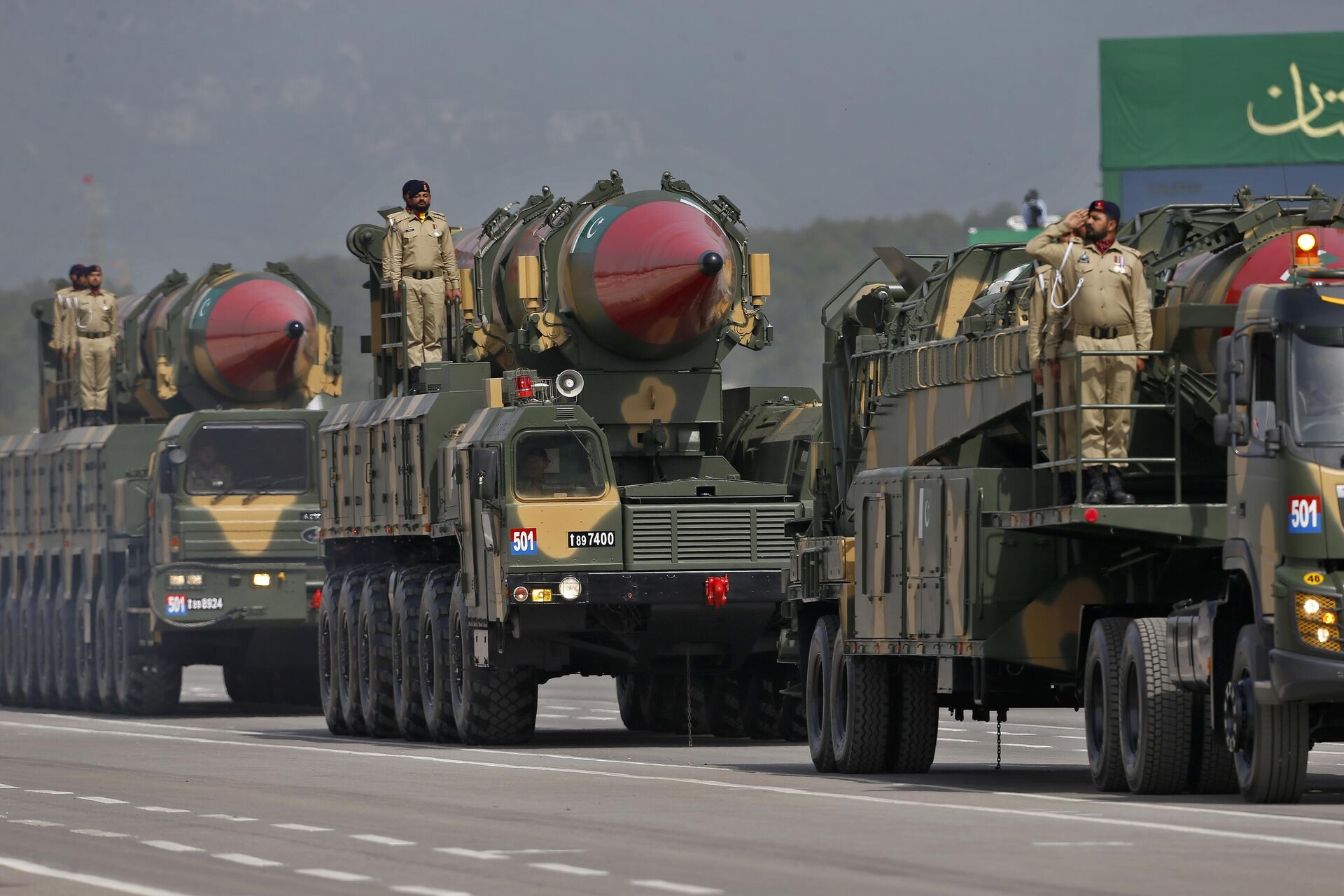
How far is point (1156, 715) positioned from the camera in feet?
58.5

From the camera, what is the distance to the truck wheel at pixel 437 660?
27672 mm

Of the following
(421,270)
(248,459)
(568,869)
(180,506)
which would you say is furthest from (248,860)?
(248,459)

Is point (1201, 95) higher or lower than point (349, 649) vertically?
higher

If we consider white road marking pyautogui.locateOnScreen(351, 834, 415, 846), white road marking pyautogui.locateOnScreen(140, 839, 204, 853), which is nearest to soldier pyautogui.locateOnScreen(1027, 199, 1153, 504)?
white road marking pyautogui.locateOnScreen(351, 834, 415, 846)

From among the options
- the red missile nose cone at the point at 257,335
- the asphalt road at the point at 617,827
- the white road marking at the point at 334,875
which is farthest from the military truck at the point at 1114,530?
the red missile nose cone at the point at 257,335

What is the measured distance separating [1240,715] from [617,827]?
3.44 meters

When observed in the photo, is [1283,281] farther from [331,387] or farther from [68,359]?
[68,359]

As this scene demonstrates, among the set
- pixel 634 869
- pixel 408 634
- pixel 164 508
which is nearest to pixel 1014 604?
pixel 634 869

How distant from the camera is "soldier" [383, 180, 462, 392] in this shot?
29828 millimetres

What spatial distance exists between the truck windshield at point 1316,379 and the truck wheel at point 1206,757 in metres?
1.97

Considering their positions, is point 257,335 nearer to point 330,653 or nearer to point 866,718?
point 330,653

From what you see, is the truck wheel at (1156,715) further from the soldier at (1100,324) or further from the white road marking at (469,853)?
the white road marking at (469,853)

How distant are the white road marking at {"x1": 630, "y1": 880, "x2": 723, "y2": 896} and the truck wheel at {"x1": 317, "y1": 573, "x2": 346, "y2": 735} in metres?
18.0

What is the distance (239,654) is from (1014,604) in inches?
678
